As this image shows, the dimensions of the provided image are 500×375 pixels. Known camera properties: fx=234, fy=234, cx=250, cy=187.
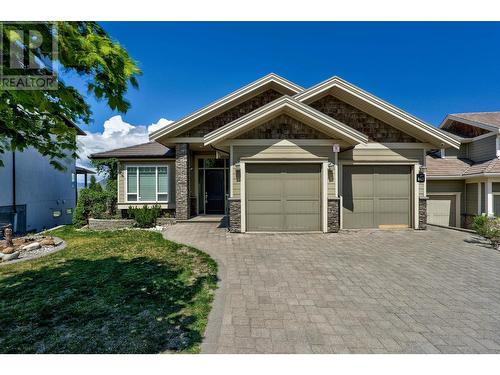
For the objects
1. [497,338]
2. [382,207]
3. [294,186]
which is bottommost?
[497,338]

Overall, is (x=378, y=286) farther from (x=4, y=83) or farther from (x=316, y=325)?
(x=4, y=83)

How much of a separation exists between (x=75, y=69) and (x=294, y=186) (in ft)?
24.7

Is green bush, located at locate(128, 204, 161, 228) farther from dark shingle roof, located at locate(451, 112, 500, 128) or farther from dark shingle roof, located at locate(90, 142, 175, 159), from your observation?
dark shingle roof, located at locate(451, 112, 500, 128)

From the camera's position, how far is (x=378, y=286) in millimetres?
4535

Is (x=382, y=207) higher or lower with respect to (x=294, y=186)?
lower

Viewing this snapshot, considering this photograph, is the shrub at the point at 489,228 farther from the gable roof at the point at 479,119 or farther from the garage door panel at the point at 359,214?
the gable roof at the point at 479,119

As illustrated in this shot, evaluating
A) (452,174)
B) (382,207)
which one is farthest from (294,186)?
(452,174)

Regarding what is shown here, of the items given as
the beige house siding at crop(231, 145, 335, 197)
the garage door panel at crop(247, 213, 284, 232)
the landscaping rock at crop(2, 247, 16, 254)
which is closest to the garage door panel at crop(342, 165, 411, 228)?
the beige house siding at crop(231, 145, 335, 197)

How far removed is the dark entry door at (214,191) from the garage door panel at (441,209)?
39.3 ft

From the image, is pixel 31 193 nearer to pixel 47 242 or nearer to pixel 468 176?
pixel 47 242

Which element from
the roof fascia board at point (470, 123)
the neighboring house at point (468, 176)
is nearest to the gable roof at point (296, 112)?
the neighboring house at point (468, 176)

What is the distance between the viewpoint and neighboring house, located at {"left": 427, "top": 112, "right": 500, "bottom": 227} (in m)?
12.2

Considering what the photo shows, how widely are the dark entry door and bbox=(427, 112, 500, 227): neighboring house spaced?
38.0 ft

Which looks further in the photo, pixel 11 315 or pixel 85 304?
pixel 85 304
